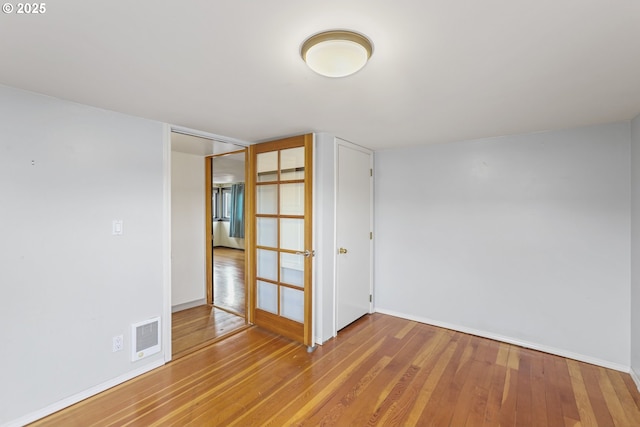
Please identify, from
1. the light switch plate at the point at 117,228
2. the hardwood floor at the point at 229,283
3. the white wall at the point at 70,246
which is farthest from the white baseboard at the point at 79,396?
the hardwood floor at the point at 229,283

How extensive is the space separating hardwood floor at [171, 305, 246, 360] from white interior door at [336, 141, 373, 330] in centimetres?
135

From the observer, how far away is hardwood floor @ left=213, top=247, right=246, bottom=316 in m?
4.28

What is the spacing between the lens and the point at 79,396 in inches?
84.1

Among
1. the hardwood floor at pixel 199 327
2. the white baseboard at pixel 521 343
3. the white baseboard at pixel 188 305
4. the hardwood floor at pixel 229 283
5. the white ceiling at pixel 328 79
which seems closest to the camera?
the white ceiling at pixel 328 79

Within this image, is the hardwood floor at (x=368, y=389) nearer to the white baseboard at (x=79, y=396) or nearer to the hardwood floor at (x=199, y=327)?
the white baseboard at (x=79, y=396)

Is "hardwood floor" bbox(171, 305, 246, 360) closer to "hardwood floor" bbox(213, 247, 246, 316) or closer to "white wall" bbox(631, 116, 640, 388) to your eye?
"hardwood floor" bbox(213, 247, 246, 316)

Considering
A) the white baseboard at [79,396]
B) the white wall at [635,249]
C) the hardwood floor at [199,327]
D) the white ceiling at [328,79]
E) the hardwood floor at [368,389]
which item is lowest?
the hardwood floor at [368,389]

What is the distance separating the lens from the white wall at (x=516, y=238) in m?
2.66

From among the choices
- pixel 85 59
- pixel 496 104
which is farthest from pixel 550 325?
pixel 85 59

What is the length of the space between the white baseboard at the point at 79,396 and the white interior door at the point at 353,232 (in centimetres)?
195

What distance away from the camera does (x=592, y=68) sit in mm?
1585

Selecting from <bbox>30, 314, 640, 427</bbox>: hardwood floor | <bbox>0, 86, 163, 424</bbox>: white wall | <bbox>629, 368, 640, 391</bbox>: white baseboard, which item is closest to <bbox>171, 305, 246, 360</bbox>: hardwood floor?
<bbox>30, 314, 640, 427</bbox>: hardwood floor

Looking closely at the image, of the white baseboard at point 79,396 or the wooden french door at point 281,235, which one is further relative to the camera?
the wooden french door at point 281,235

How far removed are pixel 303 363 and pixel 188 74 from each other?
256 centimetres
